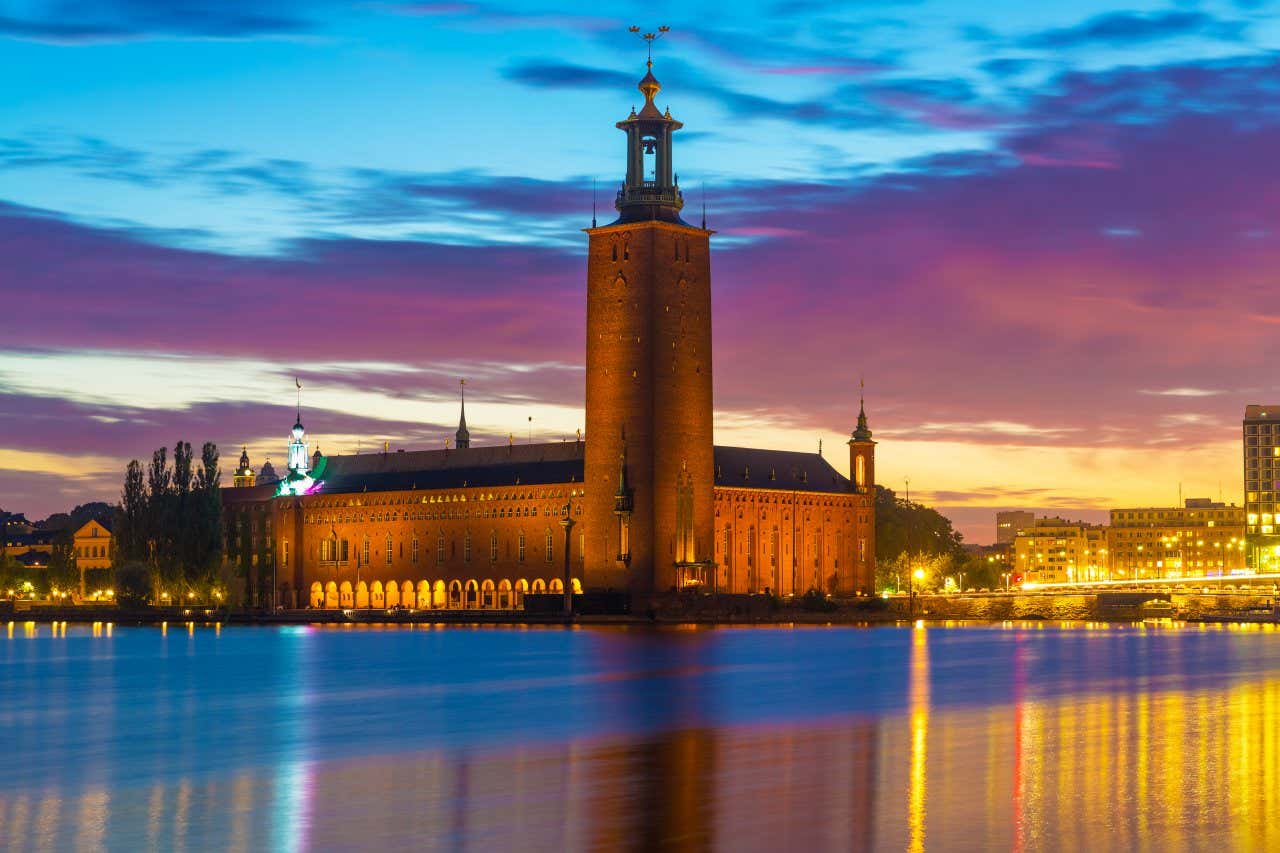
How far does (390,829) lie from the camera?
803 inches

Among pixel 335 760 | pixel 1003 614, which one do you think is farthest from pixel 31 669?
pixel 1003 614

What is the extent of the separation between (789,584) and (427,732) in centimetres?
8257

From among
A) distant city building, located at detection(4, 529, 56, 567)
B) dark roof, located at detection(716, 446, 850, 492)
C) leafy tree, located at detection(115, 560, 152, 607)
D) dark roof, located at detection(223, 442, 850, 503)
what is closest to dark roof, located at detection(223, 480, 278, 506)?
dark roof, located at detection(223, 442, 850, 503)

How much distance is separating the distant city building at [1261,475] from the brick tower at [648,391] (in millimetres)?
76470

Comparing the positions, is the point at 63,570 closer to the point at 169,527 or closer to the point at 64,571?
the point at 64,571

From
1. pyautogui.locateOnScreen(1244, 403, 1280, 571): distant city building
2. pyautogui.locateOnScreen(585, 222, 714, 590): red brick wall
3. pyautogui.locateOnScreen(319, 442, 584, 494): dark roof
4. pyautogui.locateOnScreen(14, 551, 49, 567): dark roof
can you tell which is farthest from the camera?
pyautogui.locateOnScreen(14, 551, 49, 567): dark roof

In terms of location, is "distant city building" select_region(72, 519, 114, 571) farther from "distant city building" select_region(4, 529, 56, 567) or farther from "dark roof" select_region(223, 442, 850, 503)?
"dark roof" select_region(223, 442, 850, 503)

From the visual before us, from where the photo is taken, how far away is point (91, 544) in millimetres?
153750

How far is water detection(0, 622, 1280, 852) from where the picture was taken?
20.1 metres

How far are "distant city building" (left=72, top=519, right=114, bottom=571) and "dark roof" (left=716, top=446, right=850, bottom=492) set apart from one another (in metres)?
56.9

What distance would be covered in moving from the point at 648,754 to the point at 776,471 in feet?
302

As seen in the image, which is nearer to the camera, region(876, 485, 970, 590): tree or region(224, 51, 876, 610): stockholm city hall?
region(224, 51, 876, 610): stockholm city hall

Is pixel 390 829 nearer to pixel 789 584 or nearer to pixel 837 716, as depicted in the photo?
pixel 837 716

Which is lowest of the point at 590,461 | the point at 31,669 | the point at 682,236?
the point at 31,669
